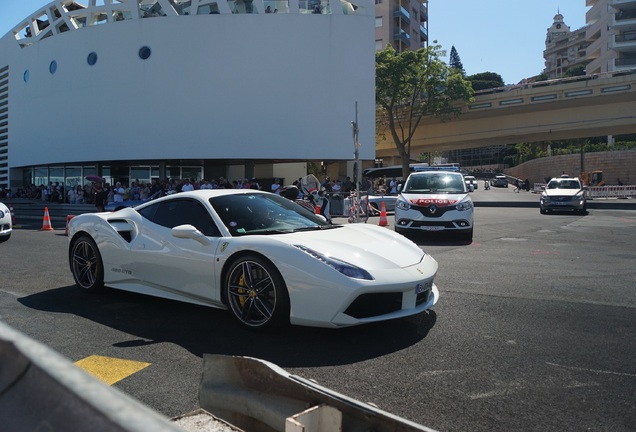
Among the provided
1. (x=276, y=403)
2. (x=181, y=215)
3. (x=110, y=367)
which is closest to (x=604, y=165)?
(x=181, y=215)

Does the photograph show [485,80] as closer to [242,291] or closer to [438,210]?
[438,210]

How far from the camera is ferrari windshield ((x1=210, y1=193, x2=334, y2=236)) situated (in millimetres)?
5318

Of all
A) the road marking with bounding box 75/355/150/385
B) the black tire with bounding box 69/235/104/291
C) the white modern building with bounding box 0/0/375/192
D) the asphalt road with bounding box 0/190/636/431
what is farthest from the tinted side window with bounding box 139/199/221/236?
the white modern building with bounding box 0/0/375/192

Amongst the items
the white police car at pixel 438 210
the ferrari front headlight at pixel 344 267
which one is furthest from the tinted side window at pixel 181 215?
the white police car at pixel 438 210

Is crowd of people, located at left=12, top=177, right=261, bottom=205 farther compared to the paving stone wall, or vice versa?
the paving stone wall

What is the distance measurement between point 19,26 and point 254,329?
155 ft

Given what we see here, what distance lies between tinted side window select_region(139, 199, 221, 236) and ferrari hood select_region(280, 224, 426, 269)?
92 cm

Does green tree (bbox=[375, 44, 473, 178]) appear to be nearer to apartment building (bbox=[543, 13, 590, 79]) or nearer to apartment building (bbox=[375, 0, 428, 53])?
apartment building (bbox=[375, 0, 428, 53])

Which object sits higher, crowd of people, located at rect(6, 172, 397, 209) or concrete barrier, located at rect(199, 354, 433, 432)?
crowd of people, located at rect(6, 172, 397, 209)

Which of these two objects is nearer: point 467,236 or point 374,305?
point 374,305

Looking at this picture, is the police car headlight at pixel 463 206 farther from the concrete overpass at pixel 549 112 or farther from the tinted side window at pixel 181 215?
the concrete overpass at pixel 549 112

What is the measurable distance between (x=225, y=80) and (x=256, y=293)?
30041 mm

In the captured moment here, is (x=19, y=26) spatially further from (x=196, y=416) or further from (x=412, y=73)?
(x=196, y=416)

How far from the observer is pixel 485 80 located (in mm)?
109375
